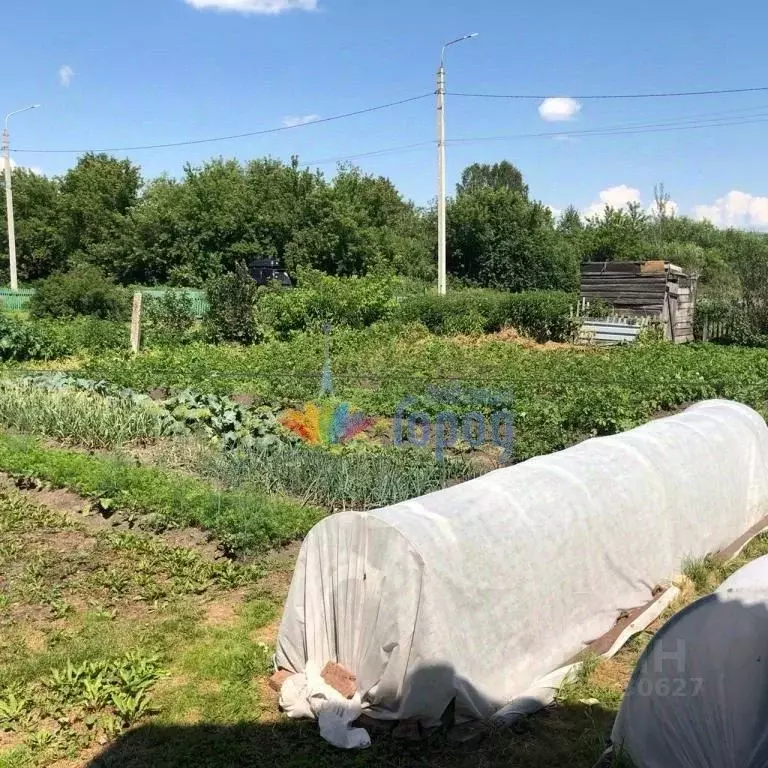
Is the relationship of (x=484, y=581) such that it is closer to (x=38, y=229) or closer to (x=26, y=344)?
(x=26, y=344)

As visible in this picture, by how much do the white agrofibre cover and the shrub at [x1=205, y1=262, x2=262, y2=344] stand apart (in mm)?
14018

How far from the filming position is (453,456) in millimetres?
7805

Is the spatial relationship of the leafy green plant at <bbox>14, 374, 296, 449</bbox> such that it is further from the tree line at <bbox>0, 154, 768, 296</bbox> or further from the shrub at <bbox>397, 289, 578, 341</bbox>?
the tree line at <bbox>0, 154, 768, 296</bbox>

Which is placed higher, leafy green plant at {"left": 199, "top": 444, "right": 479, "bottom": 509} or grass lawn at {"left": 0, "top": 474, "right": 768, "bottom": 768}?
leafy green plant at {"left": 199, "top": 444, "right": 479, "bottom": 509}

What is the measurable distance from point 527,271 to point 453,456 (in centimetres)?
3155

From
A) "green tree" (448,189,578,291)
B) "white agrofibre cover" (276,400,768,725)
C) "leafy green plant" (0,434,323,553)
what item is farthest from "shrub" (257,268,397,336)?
"green tree" (448,189,578,291)

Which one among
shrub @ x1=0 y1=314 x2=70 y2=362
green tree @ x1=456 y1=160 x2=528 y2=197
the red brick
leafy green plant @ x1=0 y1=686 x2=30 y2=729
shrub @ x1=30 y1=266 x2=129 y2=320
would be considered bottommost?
leafy green plant @ x1=0 y1=686 x2=30 y2=729

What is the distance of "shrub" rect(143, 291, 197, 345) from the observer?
57.9ft

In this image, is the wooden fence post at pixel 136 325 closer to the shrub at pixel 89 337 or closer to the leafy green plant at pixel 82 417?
the shrub at pixel 89 337

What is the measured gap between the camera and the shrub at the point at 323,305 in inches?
762

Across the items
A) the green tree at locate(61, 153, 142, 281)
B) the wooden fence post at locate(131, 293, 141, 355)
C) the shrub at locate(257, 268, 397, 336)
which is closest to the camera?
the wooden fence post at locate(131, 293, 141, 355)

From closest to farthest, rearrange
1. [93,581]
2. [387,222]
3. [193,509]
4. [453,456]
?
[93,581], [193,509], [453,456], [387,222]

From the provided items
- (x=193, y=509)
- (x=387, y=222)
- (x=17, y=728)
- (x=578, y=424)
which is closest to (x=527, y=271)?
(x=387, y=222)

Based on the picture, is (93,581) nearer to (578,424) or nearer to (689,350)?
(578,424)
